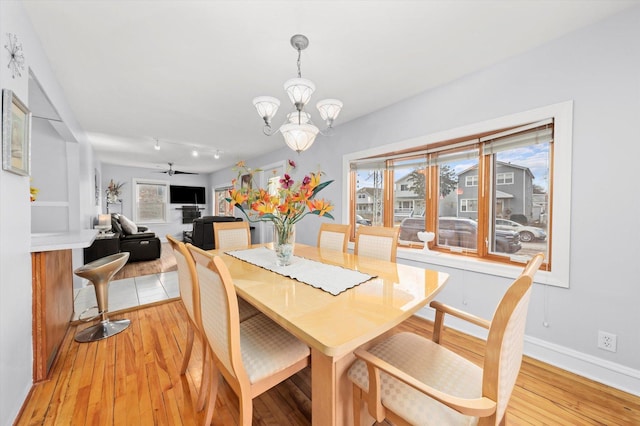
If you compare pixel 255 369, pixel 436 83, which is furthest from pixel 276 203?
pixel 436 83

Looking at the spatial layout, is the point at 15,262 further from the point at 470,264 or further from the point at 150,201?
the point at 150,201

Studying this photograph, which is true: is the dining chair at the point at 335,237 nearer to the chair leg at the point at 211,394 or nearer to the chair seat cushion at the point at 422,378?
the chair seat cushion at the point at 422,378

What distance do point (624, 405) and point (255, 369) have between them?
2.18 meters

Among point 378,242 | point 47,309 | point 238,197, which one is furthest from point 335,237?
point 47,309

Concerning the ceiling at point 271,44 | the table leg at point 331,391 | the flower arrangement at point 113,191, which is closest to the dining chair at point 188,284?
the table leg at point 331,391

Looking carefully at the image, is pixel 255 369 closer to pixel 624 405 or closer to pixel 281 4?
pixel 281 4

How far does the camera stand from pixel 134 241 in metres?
4.89

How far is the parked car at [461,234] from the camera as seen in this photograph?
88.2 inches

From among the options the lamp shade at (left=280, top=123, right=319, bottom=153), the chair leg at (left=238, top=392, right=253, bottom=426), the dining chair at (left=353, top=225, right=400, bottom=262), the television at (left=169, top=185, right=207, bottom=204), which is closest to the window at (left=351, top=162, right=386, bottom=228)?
the dining chair at (left=353, top=225, right=400, bottom=262)

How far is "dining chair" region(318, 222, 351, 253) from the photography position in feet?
8.10

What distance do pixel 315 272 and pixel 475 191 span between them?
189cm

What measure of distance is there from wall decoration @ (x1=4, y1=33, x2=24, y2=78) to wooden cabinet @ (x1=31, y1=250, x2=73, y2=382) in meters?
1.11

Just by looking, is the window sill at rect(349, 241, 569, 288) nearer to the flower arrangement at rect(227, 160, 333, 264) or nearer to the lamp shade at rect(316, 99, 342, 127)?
the flower arrangement at rect(227, 160, 333, 264)

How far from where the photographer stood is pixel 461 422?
829 millimetres
